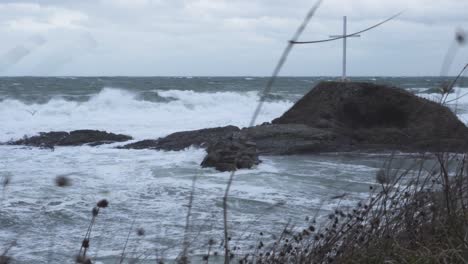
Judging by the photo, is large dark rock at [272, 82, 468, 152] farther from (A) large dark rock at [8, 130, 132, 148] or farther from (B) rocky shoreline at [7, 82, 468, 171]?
(A) large dark rock at [8, 130, 132, 148]

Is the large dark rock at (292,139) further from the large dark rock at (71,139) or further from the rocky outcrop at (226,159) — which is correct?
the large dark rock at (71,139)

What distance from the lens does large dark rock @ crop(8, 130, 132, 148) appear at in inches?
695

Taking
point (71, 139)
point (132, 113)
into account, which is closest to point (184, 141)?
point (71, 139)

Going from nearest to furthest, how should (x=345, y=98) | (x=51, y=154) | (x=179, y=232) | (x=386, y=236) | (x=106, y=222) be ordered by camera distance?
(x=386, y=236) < (x=179, y=232) < (x=106, y=222) < (x=51, y=154) < (x=345, y=98)

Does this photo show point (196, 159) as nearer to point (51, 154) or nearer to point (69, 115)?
point (51, 154)

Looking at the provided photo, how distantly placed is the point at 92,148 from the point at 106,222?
9.90m

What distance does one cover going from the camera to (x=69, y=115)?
29859 mm

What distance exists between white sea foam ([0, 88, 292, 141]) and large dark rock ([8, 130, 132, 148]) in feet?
5.28

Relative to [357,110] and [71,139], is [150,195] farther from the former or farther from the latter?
[71,139]

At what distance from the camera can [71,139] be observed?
17969 millimetres

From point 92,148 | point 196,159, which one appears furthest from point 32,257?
point 92,148

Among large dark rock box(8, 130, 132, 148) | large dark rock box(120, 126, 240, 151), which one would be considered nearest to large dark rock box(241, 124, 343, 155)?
large dark rock box(120, 126, 240, 151)

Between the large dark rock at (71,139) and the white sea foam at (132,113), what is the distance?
161 cm

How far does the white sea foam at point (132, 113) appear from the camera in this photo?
24422 millimetres
